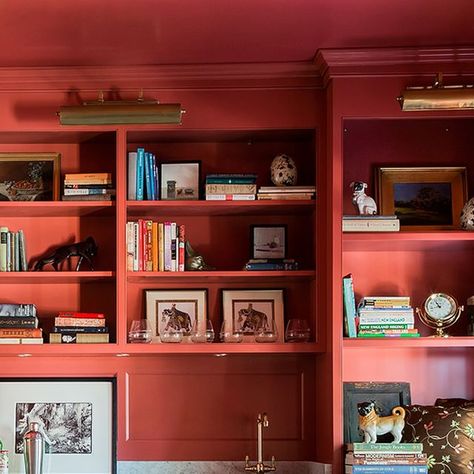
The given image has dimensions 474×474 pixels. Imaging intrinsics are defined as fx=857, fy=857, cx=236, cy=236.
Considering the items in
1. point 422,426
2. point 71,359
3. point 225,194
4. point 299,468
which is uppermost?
point 225,194

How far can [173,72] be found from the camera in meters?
3.68

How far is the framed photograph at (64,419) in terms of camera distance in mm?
3838

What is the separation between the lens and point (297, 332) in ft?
12.2

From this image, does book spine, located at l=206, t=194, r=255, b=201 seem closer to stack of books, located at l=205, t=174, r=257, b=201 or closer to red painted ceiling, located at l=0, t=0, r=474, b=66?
stack of books, located at l=205, t=174, r=257, b=201

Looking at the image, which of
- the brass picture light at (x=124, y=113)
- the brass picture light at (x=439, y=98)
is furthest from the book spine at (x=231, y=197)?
the brass picture light at (x=439, y=98)

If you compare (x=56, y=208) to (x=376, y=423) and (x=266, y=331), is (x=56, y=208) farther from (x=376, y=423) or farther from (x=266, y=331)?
(x=376, y=423)

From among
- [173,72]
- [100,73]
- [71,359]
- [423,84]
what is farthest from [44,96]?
[423,84]

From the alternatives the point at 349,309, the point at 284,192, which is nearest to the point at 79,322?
the point at 284,192

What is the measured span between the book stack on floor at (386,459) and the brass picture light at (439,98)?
1337 millimetres

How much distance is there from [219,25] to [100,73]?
0.76 metres

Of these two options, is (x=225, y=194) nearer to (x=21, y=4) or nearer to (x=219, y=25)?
(x=219, y=25)

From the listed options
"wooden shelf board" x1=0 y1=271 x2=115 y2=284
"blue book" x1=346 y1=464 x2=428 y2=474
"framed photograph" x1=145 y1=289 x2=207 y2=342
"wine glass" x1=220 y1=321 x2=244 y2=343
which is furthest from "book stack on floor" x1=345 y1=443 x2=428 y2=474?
"wooden shelf board" x1=0 y1=271 x2=115 y2=284

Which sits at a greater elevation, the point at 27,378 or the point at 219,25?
the point at 219,25

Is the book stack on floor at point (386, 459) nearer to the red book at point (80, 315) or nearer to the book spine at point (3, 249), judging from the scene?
the red book at point (80, 315)
